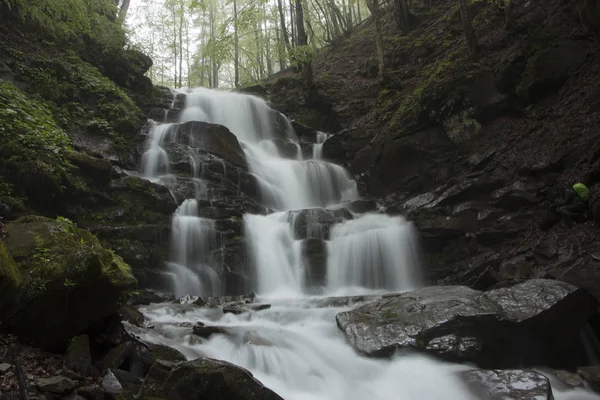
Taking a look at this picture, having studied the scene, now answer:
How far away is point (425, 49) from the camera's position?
54.2 ft

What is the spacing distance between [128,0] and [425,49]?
14.7 metres

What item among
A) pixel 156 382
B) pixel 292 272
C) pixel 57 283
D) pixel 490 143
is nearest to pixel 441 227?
pixel 490 143

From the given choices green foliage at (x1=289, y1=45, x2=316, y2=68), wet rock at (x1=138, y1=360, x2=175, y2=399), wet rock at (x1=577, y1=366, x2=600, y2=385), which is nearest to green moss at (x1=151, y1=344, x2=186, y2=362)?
wet rock at (x1=138, y1=360, x2=175, y2=399)

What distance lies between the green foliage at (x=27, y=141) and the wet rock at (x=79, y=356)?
514cm

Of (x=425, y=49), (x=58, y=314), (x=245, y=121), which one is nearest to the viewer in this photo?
(x=58, y=314)

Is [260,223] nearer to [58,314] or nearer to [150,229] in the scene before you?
[150,229]

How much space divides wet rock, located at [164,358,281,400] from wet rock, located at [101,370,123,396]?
0.47 metres

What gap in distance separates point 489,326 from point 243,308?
4407 millimetres

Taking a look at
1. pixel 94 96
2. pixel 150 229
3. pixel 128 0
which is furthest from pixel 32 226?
pixel 128 0

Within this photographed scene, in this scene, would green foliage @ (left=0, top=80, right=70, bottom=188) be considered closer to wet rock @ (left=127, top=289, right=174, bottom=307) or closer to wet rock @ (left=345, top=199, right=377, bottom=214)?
wet rock @ (left=127, top=289, right=174, bottom=307)

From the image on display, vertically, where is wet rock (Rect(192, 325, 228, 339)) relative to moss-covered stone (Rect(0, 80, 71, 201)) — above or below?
below

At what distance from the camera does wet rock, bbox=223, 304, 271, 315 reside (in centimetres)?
746

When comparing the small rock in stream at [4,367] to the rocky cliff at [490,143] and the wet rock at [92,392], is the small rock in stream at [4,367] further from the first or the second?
the rocky cliff at [490,143]

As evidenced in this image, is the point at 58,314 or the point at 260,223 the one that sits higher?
the point at 260,223
